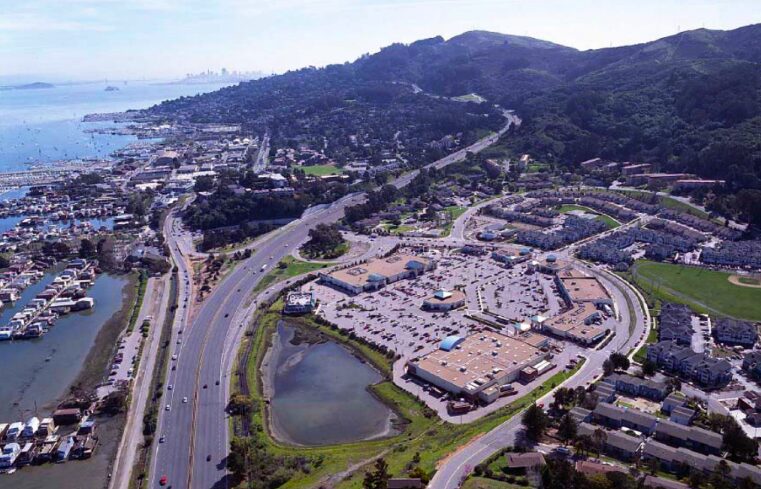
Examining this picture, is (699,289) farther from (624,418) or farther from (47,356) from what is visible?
(47,356)

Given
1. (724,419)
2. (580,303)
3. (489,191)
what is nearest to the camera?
(724,419)

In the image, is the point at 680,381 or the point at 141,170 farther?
the point at 141,170

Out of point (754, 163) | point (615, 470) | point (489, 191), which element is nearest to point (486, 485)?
point (615, 470)

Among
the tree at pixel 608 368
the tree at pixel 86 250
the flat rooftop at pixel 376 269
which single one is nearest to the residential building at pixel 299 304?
the flat rooftop at pixel 376 269

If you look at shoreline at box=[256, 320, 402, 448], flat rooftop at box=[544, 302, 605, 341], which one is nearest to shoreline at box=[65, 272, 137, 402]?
shoreline at box=[256, 320, 402, 448]

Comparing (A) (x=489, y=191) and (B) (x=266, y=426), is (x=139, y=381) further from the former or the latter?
(A) (x=489, y=191)

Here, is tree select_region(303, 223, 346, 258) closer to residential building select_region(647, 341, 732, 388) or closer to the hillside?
residential building select_region(647, 341, 732, 388)
